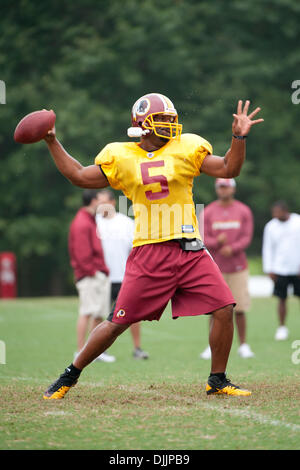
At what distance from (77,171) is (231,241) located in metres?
4.11

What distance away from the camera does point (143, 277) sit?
18.0 feet

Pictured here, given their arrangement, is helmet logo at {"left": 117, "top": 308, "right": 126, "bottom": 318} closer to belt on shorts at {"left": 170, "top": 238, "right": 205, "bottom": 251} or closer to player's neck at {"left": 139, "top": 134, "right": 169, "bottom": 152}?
belt on shorts at {"left": 170, "top": 238, "right": 205, "bottom": 251}

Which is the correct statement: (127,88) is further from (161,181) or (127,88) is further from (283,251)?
(161,181)

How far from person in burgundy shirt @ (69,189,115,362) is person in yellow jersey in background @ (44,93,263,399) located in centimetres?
329

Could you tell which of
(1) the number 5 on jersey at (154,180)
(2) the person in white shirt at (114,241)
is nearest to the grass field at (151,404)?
(2) the person in white shirt at (114,241)

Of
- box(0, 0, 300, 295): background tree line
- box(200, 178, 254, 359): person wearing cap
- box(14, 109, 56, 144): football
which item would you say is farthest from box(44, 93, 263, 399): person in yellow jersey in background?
box(0, 0, 300, 295): background tree line

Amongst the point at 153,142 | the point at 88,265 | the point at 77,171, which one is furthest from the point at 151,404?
the point at 88,265

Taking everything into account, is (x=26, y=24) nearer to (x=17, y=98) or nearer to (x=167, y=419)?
(x=17, y=98)

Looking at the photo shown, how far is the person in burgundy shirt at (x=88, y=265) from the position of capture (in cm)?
892

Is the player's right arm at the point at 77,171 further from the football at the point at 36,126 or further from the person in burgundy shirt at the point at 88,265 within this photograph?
the person in burgundy shirt at the point at 88,265

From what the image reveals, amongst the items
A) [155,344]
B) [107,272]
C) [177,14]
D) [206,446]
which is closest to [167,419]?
[206,446]

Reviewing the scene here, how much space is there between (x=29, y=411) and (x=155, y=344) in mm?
5850

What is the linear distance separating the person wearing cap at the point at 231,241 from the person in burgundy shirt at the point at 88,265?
1.35 meters

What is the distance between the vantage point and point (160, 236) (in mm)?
5535
